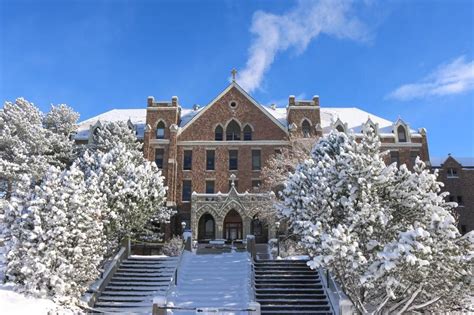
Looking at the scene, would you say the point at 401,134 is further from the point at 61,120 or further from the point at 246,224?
the point at 61,120

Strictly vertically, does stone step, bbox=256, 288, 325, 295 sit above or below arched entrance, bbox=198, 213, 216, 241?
below

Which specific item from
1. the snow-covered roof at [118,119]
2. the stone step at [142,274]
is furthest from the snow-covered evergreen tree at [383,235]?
the snow-covered roof at [118,119]

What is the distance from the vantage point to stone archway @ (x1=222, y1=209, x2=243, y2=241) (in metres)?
31.2

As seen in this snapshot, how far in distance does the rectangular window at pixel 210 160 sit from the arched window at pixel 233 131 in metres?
1.67

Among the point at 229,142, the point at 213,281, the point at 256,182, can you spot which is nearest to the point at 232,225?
the point at 256,182

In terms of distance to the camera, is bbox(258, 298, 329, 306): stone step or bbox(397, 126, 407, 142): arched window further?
bbox(397, 126, 407, 142): arched window

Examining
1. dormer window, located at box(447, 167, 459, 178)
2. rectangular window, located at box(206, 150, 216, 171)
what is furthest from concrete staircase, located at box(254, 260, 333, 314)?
dormer window, located at box(447, 167, 459, 178)

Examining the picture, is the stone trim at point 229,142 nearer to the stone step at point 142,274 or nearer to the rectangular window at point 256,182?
the rectangular window at point 256,182

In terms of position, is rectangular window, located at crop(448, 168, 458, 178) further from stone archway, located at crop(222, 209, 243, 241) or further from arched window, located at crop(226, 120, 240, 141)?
stone archway, located at crop(222, 209, 243, 241)

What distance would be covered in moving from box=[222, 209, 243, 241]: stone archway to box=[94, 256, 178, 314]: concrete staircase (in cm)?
989

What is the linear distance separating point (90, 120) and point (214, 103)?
37.6ft

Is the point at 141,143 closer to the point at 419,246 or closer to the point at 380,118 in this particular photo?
the point at 380,118

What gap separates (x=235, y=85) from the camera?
3475 centimetres

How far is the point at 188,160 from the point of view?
1312 inches
